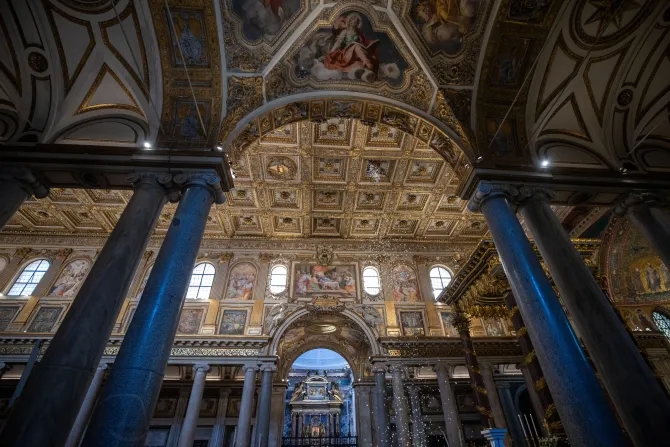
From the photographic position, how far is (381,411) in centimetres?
1217

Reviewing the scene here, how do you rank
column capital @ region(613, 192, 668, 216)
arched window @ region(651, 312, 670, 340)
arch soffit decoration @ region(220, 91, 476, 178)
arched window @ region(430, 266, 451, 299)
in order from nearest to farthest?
1. column capital @ region(613, 192, 668, 216)
2. arch soffit decoration @ region(220, 91, 476, 178)
3. arched window @ region(651, 312, 670, 340)
4. arched window @ region(430, 266, 451, 299)

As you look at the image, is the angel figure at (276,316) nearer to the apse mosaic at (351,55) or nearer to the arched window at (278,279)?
the arched window at (278,279)

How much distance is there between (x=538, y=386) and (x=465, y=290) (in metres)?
4.46

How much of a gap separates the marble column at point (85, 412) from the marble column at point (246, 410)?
4877mm

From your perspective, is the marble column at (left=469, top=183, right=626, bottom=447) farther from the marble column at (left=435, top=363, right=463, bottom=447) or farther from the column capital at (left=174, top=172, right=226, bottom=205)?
the marble column at (left=435, top=363, right=463, bottom=447)

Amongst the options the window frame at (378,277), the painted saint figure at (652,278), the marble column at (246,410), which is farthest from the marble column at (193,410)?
the painted saint figure at (652,278)

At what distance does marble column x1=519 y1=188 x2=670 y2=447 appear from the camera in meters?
4.05

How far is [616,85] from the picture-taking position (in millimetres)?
7035

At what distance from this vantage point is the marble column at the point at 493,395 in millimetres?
10690

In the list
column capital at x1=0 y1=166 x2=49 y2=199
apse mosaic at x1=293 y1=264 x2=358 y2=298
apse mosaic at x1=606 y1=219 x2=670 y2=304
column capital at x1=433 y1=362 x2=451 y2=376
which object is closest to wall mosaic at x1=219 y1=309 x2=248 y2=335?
apse mosaic at x1=293 y1=264 x2=358 y2=298

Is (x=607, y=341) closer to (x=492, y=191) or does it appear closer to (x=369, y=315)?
(x=492, y=191)

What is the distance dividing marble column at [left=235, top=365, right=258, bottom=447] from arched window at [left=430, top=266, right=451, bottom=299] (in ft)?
28.4

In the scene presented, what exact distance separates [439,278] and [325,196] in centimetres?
684

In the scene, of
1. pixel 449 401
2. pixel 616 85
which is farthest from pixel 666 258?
pixel 449 401
